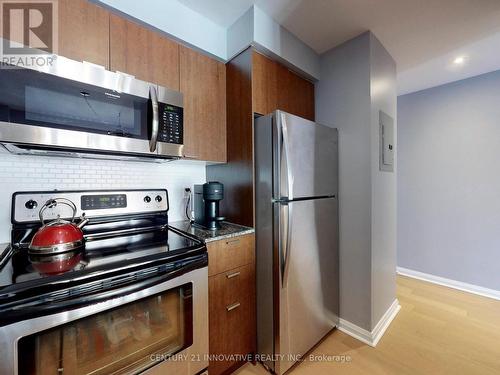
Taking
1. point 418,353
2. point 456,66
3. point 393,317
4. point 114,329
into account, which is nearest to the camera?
point 114,329

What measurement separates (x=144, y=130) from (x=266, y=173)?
81cm

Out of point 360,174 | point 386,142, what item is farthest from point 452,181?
point 360,174

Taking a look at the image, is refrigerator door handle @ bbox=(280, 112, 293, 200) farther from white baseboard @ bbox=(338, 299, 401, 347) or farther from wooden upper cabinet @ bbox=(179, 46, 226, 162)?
white baseboard @ bbox=(338, 299, 401, 347)

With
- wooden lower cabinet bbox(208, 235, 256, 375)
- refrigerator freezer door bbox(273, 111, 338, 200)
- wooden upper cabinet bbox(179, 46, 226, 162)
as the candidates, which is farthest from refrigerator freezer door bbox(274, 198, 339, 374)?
wooden upper cabinet bbox(179, 46, 226, 162)

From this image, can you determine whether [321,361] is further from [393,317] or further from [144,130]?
[144,130]

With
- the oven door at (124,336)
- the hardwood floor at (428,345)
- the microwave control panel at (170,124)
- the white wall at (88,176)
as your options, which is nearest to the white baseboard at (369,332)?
the hardwood floor at (428,345)

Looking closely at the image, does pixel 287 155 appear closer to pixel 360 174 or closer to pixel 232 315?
pixel 360 174

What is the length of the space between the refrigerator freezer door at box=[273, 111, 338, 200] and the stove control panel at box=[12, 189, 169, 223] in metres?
0.93

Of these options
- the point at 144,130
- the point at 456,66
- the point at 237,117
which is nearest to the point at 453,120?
the point at 456,66

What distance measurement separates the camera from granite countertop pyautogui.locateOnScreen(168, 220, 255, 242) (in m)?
1.29

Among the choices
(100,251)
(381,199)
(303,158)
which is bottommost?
(100,251)

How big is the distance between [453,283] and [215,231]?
3066 mm

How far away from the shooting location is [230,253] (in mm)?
1356

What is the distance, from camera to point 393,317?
201 centimetres
